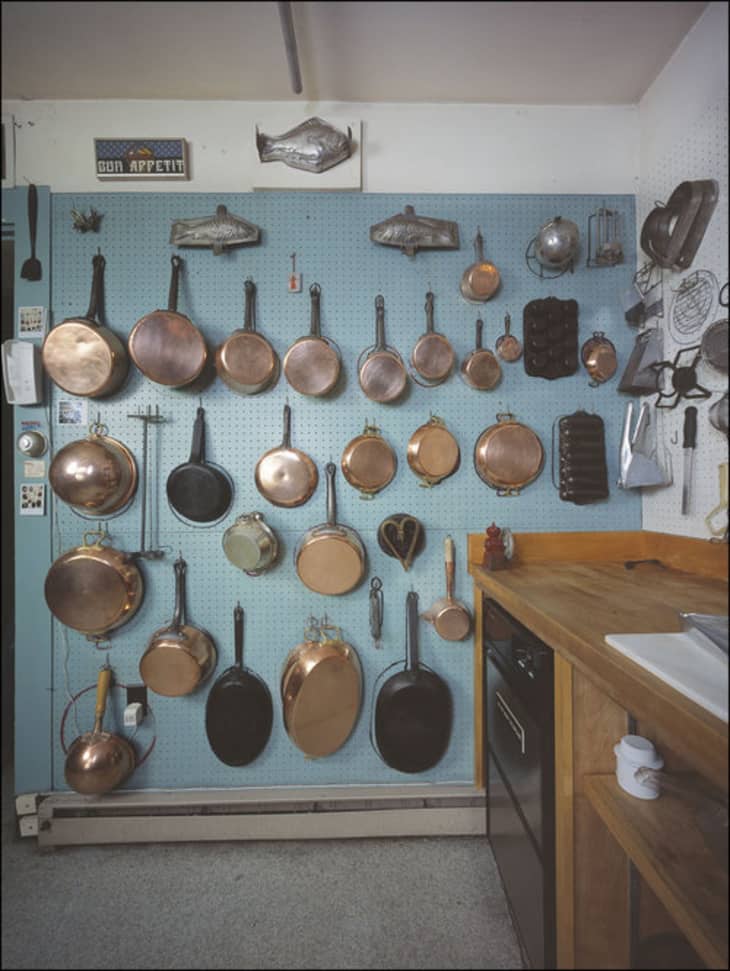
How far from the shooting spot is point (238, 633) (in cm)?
153

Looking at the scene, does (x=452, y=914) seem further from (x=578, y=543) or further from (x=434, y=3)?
(x=434, y=3)

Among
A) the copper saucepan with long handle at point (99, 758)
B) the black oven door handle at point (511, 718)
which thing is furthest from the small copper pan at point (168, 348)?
the black oven door handle at point (511, 718)

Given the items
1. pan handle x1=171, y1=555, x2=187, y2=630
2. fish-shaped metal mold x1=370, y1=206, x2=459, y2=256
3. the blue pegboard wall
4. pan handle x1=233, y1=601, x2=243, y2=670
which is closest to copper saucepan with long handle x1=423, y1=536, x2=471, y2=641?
the blue pegboard wall

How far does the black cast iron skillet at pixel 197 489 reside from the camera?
1535mm

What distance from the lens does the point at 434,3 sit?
0.65 m

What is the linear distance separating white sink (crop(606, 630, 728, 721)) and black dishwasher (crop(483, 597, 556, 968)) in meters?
0.24

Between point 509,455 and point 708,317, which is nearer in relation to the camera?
point 708,317

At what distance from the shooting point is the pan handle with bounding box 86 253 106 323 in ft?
4.92

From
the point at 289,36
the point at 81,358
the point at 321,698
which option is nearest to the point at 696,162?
the point at 289,36

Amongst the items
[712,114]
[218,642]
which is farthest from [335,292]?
[218,642]

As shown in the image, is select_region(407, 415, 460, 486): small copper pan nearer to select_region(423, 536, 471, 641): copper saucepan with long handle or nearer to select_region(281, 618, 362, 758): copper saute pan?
select_region(423, 536, 471, 641): copper saucepan with long handle

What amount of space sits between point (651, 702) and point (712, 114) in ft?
2.52

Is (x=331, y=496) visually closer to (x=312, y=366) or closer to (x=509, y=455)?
(x=312, y=366)

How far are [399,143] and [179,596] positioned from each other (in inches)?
70.1
